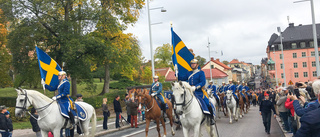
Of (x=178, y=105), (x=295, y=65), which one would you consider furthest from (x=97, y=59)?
(x=295, y=65)

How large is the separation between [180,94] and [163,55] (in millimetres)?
79796

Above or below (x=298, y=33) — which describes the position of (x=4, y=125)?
below

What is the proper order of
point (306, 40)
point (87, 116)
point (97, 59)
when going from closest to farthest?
point (87, 116) < point (97, 59) < point (306, 40)

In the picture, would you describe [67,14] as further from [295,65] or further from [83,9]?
[295,65]

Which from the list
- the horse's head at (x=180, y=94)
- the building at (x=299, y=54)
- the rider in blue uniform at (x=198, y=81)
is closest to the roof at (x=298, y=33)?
the building at (x=299, y=54)

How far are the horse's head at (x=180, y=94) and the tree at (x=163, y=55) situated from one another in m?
78.8

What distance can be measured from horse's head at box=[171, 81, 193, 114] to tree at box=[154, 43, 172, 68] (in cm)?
7879

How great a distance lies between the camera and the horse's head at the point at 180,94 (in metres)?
7.72

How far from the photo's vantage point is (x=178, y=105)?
25.3 ft

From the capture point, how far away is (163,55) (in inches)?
3442

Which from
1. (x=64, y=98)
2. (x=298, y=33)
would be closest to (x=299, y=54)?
(x=298, y=33)

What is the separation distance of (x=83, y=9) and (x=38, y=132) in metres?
16.4

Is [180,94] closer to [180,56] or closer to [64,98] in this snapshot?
[180,56]

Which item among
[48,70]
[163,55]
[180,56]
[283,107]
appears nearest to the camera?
[180,56]
